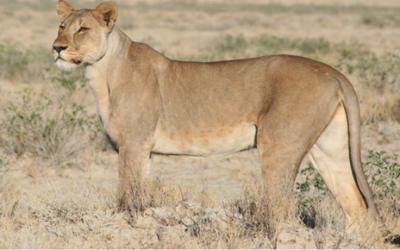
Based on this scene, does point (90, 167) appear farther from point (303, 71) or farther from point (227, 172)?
point (303, 71)

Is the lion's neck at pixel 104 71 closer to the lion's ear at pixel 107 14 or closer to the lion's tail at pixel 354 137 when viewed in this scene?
the lion's ear at pixel 107 14

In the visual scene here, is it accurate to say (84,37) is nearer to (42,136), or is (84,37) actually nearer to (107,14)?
(107,14)

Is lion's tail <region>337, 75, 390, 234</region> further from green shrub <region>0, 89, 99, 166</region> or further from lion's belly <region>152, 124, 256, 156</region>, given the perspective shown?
green shrub <region>0, 89, 99, 166</region>

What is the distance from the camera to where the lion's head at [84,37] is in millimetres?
4312

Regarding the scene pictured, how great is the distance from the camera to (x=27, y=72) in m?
11.9

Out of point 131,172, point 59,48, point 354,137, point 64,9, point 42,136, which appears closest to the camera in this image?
point 354,137

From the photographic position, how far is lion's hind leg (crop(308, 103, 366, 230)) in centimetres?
431

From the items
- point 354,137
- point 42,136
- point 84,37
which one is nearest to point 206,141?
point 354,137

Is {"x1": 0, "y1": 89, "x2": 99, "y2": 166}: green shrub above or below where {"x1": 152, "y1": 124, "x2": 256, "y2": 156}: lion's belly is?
below

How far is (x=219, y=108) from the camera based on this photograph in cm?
443

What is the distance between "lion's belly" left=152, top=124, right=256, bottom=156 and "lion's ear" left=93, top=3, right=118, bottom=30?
1.17 metres

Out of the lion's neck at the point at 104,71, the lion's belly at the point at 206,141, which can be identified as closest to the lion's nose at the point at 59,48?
the lion's neck at the point at 104,71

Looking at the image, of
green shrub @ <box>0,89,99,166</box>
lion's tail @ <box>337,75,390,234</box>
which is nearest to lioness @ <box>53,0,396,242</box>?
lion's tail @ <box>337,75,390,234</box>

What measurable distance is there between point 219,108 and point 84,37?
4.83 feet
